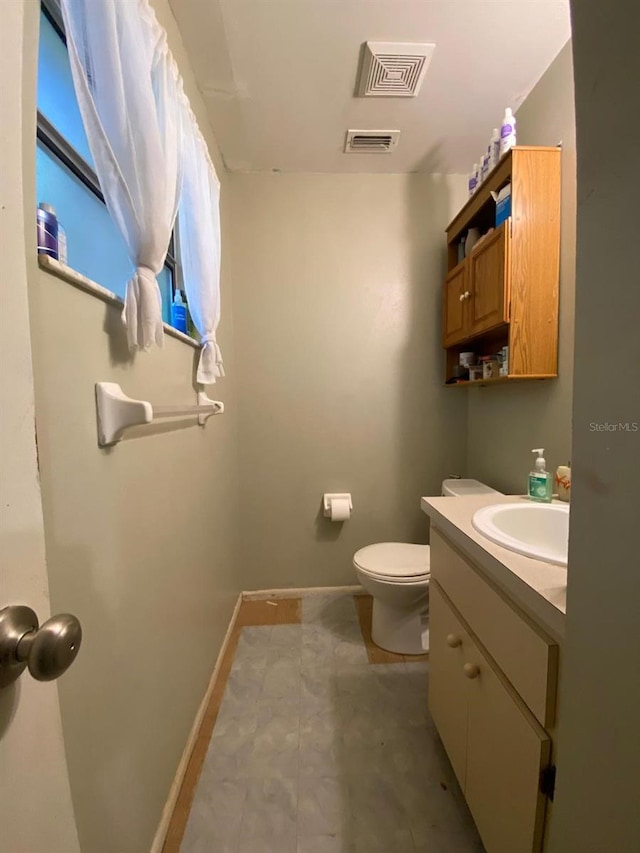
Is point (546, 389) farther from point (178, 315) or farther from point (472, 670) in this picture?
point (178, 315)

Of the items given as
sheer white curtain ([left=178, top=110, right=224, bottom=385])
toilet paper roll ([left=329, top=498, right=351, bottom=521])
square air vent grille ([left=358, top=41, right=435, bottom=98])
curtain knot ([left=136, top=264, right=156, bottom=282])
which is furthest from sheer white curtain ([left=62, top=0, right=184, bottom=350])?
toilet paper roll ([left=329, top=498, right=351, bottom=521])

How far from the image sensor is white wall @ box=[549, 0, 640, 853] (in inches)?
14.9

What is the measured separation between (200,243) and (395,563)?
5.36ft

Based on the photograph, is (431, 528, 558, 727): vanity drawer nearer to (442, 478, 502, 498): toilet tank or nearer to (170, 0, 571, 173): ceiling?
(442, 478, 502, 498): toilet tank

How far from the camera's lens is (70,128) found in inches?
32.2

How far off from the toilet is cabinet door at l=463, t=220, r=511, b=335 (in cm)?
83

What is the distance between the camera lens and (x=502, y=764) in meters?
0.77

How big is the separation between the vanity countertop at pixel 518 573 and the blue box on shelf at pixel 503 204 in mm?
1170

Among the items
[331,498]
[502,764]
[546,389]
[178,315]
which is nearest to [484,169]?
[546,389]

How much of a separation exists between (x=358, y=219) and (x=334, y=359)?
834mm

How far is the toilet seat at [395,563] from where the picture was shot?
1.58 metres

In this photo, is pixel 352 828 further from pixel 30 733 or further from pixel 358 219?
pixel 358 219

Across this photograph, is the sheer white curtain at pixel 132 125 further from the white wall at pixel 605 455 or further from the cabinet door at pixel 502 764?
the cabinet door at pixel 502 764

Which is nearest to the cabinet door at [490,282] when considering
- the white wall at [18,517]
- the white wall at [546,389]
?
the white wall at [546,389]
